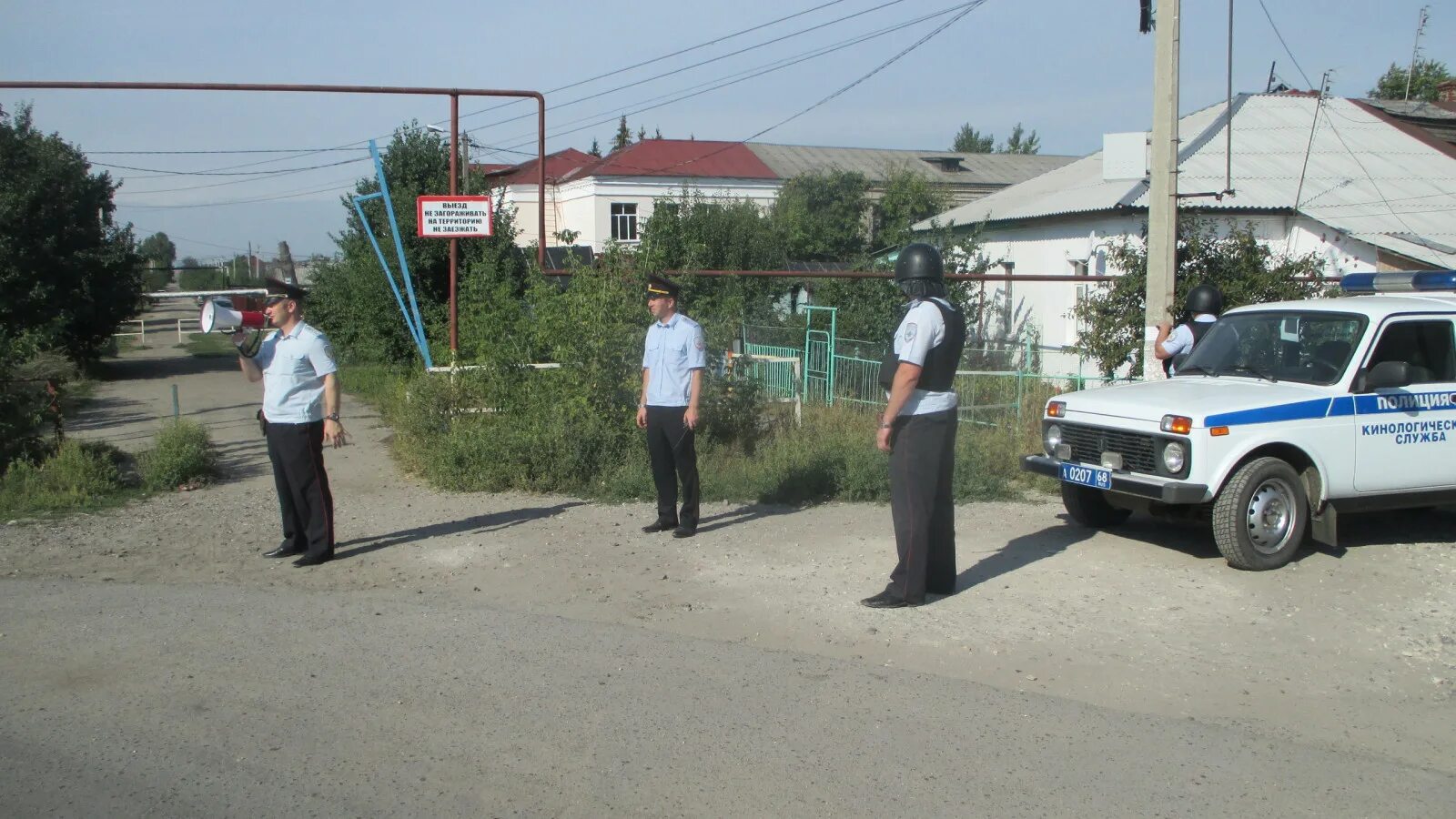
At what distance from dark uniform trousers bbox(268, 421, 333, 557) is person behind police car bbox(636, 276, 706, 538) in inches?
86.8

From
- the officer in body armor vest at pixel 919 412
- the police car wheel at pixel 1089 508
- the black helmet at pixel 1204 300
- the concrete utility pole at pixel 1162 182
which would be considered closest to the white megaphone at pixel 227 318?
the officer in body armor vest at pixel 919 412

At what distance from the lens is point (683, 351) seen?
26.7ft

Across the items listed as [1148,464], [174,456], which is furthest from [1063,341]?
[174,456]

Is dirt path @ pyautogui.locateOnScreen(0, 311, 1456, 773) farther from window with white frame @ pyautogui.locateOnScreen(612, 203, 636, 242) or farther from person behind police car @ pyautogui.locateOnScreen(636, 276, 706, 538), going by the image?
window with white frame @ pyautogui.locateOnScreen(612, 203, 636, 242)

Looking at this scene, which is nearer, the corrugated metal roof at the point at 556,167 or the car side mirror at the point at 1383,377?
the car side mirror at the point at 1383,377

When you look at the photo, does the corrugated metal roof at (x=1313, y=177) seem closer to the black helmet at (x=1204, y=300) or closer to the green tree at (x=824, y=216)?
the black helmet at (x=1204, y=300)

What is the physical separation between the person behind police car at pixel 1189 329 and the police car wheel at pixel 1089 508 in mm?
1906

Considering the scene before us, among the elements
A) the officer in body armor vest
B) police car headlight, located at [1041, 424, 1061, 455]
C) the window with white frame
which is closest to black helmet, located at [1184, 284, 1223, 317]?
police car headlight, located at [1041, 424, 1061, 455]

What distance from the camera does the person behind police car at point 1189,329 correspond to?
32.6ft

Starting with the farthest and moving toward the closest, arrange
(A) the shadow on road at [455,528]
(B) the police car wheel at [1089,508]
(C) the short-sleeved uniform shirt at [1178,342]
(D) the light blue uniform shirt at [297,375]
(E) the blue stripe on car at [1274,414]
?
(C) the short-sleeved uniform shirt at [1178,342]
(B) the police car wheel at [1089,508]
(A) the shadow on road at [455,528]
(D) the light blue uniform shirt at [297,375]
(E) the blue stripe on car at [1274,414]

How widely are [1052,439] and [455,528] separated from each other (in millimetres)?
4435

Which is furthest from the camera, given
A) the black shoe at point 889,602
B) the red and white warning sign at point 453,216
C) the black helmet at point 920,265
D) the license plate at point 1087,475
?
the red and white warning sign at point 453,216

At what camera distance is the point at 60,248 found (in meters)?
22.8

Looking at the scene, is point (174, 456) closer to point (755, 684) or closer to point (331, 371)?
point (331, 371)
